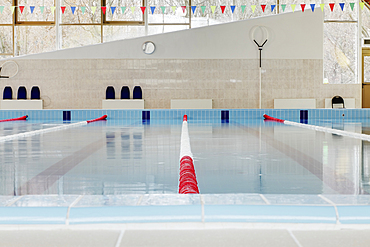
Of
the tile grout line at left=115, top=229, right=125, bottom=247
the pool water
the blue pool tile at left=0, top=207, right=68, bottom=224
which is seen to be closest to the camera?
the tile grout line at left=115, top=229, right=125, bottom=247

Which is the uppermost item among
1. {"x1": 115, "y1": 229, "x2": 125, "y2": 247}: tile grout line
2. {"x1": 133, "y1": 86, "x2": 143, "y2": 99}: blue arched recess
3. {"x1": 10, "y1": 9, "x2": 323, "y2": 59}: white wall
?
{"x1": 10, "y1": 9, "x2": 323, "y2": 59}: white wall

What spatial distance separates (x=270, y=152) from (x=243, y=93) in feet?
24.5

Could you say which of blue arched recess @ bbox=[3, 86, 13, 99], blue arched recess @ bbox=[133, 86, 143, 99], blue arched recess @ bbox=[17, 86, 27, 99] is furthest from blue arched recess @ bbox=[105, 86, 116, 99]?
blue arched recess @ bbox=[3, 86, 13, 99]

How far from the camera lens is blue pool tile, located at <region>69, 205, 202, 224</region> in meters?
1.20

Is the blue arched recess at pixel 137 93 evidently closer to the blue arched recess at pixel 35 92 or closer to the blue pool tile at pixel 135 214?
the blue arched recess at pixel 35 92

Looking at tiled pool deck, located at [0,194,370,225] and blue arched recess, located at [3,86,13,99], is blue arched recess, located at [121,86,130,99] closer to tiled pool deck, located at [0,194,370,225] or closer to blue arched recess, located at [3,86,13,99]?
blue arched recess, located at [3,86,13,99]

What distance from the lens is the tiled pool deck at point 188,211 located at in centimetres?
120

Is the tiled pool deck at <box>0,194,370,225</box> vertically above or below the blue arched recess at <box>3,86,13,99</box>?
below

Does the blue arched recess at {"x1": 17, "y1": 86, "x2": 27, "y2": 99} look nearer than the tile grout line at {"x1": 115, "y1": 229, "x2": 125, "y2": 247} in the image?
No

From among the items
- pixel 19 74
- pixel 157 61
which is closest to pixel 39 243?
pixel 157 61

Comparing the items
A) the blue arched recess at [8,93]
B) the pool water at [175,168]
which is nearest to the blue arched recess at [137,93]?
the blue arched recess at [8,93]

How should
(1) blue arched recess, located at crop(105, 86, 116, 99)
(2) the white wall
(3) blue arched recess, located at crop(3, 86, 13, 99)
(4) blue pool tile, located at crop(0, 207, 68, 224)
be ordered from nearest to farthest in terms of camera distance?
(4) blue pool tile, located at crop(0, 207, 68, 224), (3) blue arched recess, located at crop(3, 86, 13, 99), (1) blue arched recess, located at crop(105, 86, 116, 99), (2) the white wall

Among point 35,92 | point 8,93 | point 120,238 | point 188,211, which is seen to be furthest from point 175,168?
point 8,93

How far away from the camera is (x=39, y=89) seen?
1033 cm
